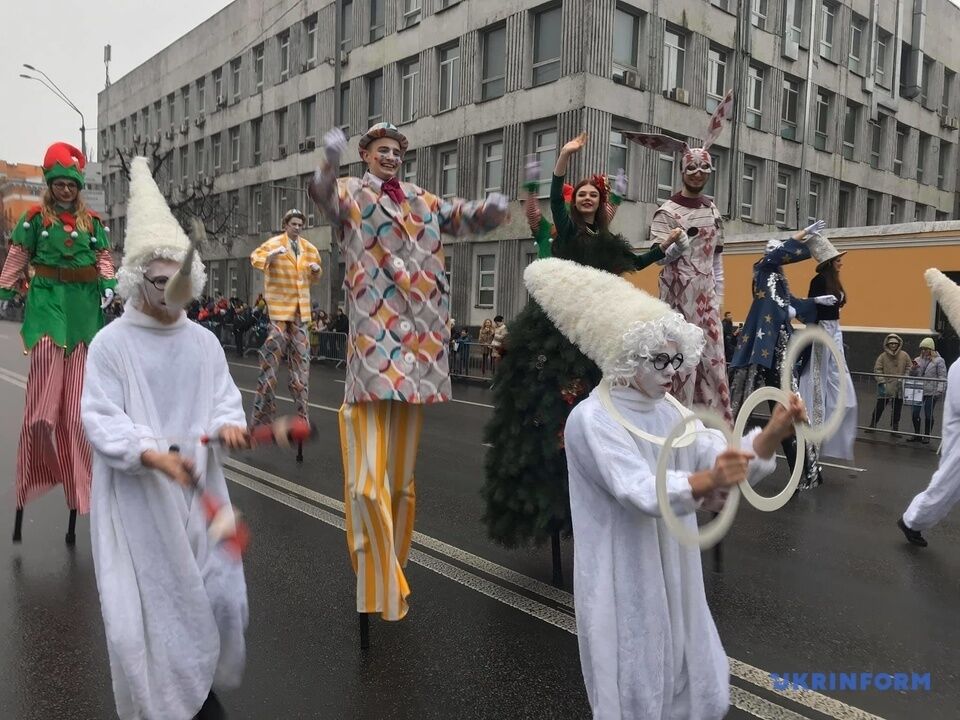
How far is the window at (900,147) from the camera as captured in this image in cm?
3497

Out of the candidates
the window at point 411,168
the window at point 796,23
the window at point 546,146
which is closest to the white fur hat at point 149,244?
the window at point 546,146

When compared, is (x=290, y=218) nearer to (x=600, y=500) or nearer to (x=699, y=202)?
(x=699, y=202)

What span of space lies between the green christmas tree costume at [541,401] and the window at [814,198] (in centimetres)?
A: 2891

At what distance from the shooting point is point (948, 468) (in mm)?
5156

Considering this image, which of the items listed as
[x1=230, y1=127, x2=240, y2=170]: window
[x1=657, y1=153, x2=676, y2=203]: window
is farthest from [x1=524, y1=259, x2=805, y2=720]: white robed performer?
[x1=230, y1=127, x2=240, y2=170]: window

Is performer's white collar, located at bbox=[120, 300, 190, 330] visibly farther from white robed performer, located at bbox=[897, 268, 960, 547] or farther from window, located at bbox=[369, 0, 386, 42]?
window, located at bbox=[369, 0, 386, 42]

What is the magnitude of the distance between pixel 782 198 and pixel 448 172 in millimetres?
12133

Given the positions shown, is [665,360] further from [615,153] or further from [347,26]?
[347,26]

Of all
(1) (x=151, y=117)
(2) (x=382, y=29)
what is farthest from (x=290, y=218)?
(1) (x=151, y=117)

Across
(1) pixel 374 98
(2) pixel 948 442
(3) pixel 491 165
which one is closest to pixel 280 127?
(1) pixel 374 98

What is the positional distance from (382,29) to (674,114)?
1153 centimetres

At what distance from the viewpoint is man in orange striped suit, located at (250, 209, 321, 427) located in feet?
25.5

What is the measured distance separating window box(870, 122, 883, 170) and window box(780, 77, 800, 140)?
6078 mm

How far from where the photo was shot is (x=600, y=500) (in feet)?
8.87
